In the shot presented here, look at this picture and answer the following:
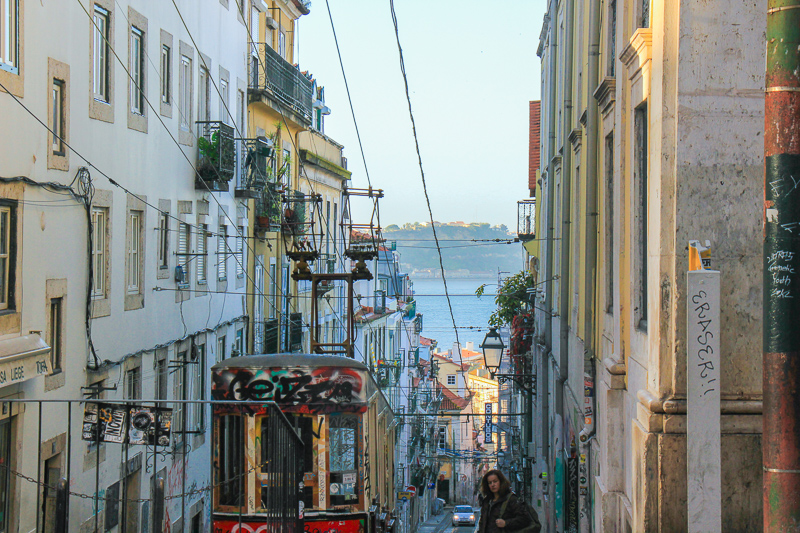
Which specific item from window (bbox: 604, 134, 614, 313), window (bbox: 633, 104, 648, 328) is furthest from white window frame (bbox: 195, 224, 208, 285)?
window (bbox: 633, 104, 648, 328)

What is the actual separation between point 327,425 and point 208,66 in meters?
12.2

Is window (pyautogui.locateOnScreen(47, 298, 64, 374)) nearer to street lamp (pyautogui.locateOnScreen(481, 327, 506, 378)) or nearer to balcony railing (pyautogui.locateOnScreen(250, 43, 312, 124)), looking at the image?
street lamp (pyautogui.locateOnScreen(481, 327, 506, 378))

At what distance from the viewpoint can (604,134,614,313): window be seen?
10125 millimetres

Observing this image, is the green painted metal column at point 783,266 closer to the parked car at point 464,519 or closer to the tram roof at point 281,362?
the tram roof at point 281,362

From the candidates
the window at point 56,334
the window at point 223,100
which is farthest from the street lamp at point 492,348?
the window at point 56,334

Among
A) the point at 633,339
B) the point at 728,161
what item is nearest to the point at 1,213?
the point at 633,339

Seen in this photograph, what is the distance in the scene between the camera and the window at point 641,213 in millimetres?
7938

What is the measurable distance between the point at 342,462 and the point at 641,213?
500 centimetres

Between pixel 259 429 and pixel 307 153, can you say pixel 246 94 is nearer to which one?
pixel 307 153

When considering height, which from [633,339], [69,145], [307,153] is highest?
[307,153]

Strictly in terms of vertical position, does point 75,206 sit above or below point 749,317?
above

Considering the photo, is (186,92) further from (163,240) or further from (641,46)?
(641,46)

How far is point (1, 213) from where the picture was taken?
10531mm

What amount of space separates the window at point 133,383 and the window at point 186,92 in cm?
560
